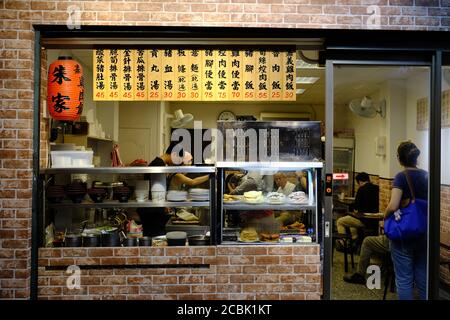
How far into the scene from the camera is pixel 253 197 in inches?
176

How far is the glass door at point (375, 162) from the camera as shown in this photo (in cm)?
418

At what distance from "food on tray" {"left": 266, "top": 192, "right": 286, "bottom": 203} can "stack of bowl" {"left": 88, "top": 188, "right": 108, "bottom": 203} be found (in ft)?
6.54

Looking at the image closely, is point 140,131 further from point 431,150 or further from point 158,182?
point 431,150

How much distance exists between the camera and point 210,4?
3.96 m

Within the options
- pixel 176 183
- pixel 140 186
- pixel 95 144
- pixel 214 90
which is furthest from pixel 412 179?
pixel 95 144

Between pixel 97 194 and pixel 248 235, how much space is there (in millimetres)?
1851

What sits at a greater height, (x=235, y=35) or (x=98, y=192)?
(x=235, y=35)

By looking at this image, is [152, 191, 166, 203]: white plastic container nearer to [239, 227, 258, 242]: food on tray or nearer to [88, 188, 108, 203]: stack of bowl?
[88, 188, 108, 203]: stack of bowl

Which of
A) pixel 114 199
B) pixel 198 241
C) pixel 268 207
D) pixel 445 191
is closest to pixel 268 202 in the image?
pixel 268 207

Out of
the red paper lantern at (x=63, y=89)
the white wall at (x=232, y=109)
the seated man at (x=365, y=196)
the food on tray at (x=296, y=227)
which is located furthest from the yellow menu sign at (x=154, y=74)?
the white wall at (x=232, y=109)

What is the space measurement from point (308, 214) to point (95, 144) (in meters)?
4.79

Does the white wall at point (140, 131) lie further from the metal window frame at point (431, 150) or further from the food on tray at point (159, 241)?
the metal window frame at point (431, 150)

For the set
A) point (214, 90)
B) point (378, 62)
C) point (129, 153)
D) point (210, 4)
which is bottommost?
point (129, 153)

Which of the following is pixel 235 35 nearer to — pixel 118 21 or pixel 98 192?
pixel 118 21
